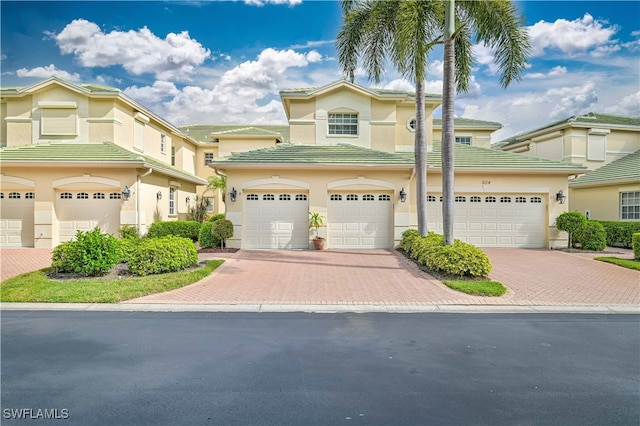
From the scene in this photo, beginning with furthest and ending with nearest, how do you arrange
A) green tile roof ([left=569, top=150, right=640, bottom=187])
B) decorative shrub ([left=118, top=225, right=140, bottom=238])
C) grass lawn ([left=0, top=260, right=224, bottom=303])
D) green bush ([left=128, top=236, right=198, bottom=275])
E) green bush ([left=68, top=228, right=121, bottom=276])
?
1. green tile roof ([left=569, top=150, right=640, bottom=187])
2. decorative shrub ([left=118, top=225, right=140, bottom=238])
3. green bush ([left=128, top=236, right=198, bottom=275])
4. green bush ([left=68, top=228, right=121, bottom=276])
5. grass lawn ([left=0, top=260, right=224, bottom=303])

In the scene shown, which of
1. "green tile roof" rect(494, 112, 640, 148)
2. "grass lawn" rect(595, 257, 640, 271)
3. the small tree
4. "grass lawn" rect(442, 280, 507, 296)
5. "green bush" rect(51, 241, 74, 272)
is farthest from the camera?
"green tile roof" rect(494, 112, 640, 148)

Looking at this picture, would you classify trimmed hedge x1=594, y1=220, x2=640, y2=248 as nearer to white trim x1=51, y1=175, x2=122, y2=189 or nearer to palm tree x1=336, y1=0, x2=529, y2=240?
palm tree x1=336, y1=0, x2=529, y2=240

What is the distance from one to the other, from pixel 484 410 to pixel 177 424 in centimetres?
316

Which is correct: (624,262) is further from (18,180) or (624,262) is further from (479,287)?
(18,180)

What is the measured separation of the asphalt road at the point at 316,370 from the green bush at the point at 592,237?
10.9m

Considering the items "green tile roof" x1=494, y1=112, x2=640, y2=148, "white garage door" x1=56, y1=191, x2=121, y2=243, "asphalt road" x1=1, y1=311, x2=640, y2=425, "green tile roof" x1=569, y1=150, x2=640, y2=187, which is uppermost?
"green tile roof" x1=494, y1=112, x2=640, y2=148

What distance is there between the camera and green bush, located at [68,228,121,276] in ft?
32.8

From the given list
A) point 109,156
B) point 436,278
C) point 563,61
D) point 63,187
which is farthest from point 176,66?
point 563,61

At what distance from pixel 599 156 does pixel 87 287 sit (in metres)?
28.6

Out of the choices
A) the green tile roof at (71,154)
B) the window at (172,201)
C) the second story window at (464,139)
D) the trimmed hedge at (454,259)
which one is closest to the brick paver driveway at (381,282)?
the trimmed hedge at (454,259)

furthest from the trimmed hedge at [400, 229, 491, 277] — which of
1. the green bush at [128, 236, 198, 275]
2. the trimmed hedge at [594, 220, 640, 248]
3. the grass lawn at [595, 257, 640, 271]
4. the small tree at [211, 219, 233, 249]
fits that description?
the trimmed hedge at [594, 220, 640, 248]

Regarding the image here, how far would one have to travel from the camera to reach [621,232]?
1877 centimetres

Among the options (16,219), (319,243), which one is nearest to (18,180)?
(16,219)

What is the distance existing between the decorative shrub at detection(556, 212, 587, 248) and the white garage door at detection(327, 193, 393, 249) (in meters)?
7.84
